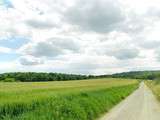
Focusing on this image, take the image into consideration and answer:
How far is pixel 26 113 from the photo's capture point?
51.8 feet

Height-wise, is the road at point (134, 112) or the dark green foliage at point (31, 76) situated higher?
the dark green foliage at point (31, 76)

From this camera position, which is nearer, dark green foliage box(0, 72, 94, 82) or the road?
the road

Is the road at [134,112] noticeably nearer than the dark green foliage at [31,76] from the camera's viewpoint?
Yes

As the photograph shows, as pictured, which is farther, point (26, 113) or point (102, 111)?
point (102, 111)

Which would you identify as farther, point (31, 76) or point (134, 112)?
point (31, 76)

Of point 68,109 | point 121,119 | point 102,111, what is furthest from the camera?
point 102,111

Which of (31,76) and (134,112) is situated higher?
(31,76)

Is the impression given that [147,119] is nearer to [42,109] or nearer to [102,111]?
[102,111]

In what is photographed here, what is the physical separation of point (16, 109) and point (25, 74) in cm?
11402

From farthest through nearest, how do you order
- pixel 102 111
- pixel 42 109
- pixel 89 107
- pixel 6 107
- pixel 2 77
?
pixel 2 77, pixel 102 111, pixel 89 107, pixel 42 109, pixel 6 107

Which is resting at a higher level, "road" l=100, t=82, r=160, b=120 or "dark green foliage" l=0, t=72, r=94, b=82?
"dark green foliage" l=0, t=72, r=94, b=82

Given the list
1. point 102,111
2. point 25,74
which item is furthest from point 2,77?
point 102,111

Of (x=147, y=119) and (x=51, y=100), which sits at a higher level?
(x=51, y=100)

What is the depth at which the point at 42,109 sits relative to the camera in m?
17.6
